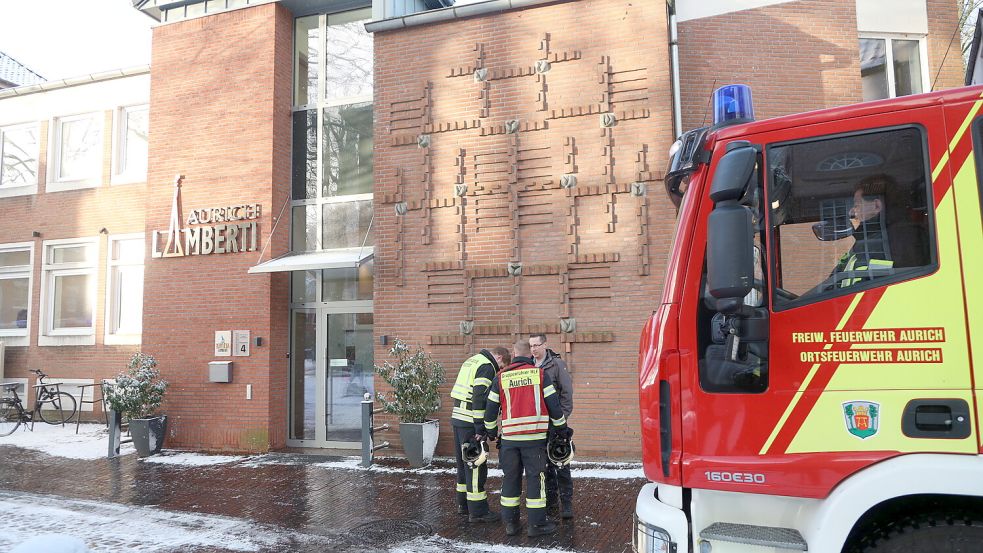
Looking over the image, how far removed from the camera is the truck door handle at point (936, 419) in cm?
273

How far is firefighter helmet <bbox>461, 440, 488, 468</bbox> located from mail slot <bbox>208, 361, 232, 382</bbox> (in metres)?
6.10

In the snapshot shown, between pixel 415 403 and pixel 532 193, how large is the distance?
11.6 feet

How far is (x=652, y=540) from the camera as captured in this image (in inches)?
130

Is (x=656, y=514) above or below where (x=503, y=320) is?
below

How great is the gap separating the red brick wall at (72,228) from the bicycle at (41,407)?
17.7 inches

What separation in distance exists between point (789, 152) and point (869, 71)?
839 cm

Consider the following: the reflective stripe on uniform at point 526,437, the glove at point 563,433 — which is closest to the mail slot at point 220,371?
the reflective stripe on uniform at point 526,437

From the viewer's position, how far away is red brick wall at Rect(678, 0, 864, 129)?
9.73 meters

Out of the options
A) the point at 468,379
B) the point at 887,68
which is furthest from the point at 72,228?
the point at 887,68

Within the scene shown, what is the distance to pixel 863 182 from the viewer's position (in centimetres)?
313

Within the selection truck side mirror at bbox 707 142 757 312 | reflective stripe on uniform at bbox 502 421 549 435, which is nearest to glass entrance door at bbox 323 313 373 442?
reflective stripe on uniform at bbox 502 421 549 435

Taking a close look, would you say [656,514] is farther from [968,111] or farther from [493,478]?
[493,478]

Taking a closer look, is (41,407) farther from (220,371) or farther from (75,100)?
(75,100)

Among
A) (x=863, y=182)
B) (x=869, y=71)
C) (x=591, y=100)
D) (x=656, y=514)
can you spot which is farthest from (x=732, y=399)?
(x=869, y=71)
